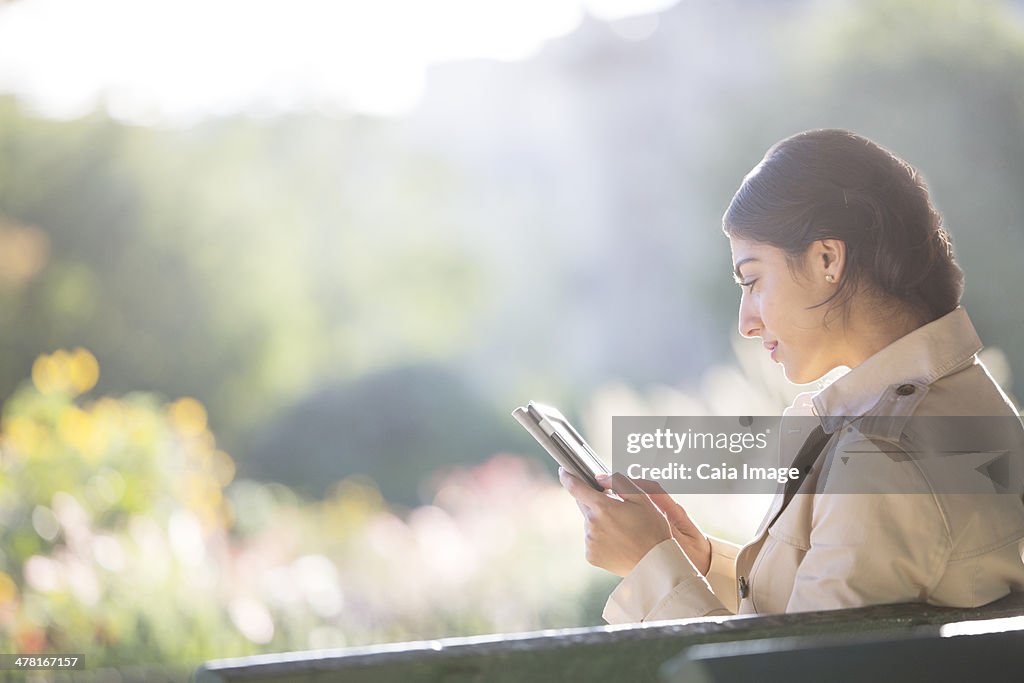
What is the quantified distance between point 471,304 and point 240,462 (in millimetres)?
2190

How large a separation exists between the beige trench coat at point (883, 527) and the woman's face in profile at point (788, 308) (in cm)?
7

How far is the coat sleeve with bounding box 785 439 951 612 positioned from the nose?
286mm

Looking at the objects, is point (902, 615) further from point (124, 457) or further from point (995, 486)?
point (124, 457)

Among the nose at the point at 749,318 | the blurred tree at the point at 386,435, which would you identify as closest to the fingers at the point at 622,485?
the nose at the point at 749,318

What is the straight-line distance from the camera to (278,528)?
509cm

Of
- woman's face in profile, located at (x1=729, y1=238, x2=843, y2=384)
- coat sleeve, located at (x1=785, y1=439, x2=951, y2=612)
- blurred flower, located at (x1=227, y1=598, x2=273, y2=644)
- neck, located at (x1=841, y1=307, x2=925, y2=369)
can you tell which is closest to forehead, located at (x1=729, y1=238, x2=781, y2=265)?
woman's face in profile, located at (x1=729, y1=238, x2=843, y2=384)

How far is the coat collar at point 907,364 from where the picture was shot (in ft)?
3.94

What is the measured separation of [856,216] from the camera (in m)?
1.25

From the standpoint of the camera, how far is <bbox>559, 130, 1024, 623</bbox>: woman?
1.09 m

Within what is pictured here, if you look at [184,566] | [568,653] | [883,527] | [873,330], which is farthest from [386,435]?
[568,653]

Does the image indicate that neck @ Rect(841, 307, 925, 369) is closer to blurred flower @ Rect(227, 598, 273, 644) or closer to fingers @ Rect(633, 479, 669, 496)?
fingers @ Rect(633, 479, 669, 496)

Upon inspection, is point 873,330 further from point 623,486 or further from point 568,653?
point 568,653

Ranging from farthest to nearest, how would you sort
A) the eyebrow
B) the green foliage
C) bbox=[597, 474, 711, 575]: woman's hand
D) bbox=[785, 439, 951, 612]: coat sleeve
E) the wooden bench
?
1. the green foliage
2. bbox=[597, 474, 711, 575]: woman's hand
3. the eyebrow
4. bbox=[785, 439, 951, 612]: coat sleeve
5. the wooden bench

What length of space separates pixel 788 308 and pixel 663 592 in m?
0.38
